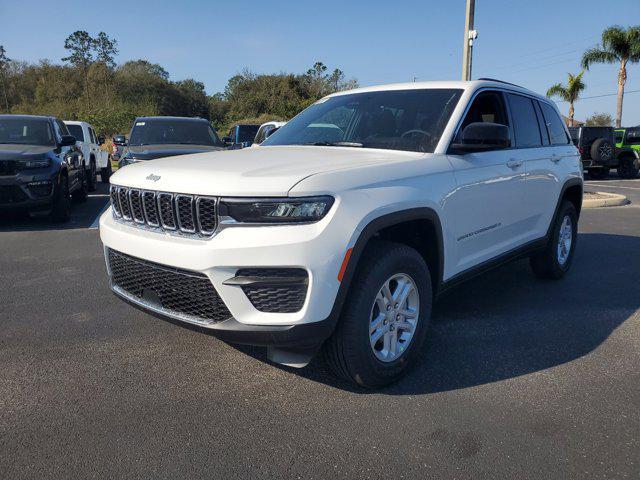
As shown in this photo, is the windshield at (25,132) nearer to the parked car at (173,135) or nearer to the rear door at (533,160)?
the parked car at (173,135)

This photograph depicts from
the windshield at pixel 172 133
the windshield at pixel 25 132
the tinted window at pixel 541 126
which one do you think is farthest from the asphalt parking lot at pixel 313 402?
the windshield at pixel 172 133

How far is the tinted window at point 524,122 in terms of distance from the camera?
457 cm

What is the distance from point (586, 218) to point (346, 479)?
918 centimetres

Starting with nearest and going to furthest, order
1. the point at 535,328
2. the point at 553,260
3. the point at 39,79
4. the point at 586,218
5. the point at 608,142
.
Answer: the point at 535,328 → the point at 553,260 → the point at 586,218 → the point at 608,142 → the point at 39,79

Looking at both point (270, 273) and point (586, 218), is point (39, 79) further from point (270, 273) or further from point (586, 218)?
point (270, 273)

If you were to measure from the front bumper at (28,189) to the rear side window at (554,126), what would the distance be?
6.79 metres

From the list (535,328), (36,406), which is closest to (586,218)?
(535,328)

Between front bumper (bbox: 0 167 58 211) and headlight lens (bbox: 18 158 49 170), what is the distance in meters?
0.06

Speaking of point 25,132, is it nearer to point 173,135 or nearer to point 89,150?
point 173,135

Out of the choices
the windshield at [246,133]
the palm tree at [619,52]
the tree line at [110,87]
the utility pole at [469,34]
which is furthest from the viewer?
the tree line at [110,87]

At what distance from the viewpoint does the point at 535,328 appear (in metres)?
4.15

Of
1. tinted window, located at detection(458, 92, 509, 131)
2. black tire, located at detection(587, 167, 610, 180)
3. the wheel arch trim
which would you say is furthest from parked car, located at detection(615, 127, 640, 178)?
the wheel arch trim

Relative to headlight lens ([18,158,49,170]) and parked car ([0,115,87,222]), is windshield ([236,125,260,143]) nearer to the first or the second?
parked car ([0,115,87,222])

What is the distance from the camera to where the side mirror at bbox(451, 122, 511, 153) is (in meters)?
3.49
